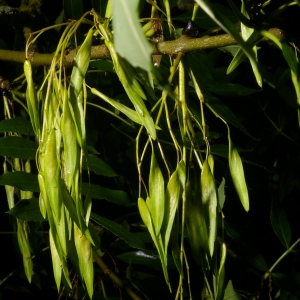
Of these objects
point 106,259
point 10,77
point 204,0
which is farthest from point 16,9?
point 204,0

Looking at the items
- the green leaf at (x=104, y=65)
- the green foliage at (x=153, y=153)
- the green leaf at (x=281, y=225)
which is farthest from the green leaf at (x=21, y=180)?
the green leaf at (x=281, y=225)

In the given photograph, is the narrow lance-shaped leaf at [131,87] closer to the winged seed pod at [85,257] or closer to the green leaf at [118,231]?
the winged seed pod at [85,257]

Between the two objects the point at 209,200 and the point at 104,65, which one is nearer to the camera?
the point at 209,200

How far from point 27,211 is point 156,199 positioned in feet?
0.76

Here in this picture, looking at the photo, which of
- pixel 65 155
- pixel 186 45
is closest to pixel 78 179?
pixel 65 155

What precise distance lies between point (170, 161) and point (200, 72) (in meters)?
0.13

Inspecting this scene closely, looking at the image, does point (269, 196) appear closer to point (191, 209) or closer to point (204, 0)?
point (191, 209)

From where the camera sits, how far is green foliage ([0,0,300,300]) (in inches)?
14.7

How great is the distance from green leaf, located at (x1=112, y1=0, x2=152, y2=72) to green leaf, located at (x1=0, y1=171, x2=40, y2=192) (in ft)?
1.32

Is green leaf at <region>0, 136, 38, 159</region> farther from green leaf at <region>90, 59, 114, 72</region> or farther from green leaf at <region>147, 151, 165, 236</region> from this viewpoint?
green leaf at <region>147, 151, 165, 236</region>

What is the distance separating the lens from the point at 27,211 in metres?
0.57

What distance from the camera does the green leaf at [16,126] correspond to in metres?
0.60

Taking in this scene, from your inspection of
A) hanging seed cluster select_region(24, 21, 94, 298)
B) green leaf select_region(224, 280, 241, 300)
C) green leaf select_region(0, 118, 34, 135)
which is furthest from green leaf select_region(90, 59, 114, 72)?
green leaf select_region(224, 280, 241, 300)

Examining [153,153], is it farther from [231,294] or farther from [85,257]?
[231,294]
